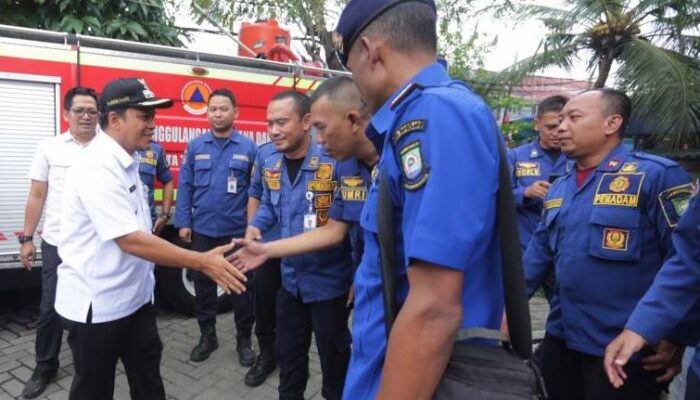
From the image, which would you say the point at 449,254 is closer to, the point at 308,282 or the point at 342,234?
the point at 342,234

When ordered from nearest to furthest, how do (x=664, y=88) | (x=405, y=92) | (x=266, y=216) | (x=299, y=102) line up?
(x=405, y=92), (x=299, y=102), (x=266, y=216), (x=664, y=88)

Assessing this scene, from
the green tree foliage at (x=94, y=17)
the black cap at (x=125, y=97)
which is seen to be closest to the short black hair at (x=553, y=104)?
the black cap at (x=125, y=97)

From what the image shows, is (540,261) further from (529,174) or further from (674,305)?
(529,174)

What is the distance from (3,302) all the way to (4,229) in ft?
4.77

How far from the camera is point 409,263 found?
1.03 m

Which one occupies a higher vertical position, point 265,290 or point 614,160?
point 614,160

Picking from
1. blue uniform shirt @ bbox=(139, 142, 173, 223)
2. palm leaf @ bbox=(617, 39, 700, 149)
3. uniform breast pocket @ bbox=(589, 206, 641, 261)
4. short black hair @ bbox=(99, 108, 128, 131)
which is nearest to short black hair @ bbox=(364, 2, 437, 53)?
uniform breast pocket @ bbox=(589, 206, 641, 261)

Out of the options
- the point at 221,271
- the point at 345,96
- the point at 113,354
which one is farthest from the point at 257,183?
the point at 113,354

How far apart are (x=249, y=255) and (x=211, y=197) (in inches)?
68.1

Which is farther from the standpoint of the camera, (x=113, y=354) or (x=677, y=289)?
(x=113, y=354)

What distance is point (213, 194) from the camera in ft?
13.1

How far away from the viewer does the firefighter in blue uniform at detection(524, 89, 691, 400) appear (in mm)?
1890

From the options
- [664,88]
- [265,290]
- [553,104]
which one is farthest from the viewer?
[664,88]

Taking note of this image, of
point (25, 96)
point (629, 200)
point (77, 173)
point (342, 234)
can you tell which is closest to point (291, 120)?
point (342, 234)
